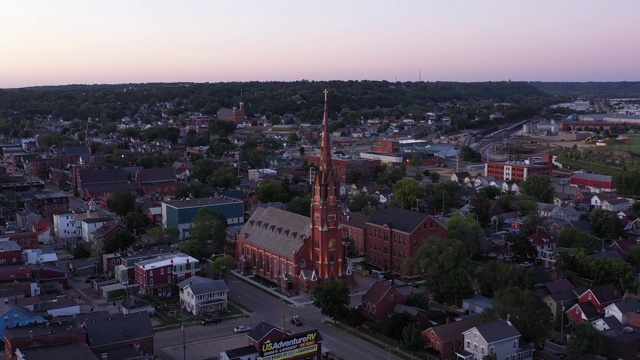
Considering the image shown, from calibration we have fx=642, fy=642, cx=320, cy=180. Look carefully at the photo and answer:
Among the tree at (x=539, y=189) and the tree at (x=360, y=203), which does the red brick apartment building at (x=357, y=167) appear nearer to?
the tree at (x=360, y=203)

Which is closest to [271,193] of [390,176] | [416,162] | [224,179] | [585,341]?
[224,179]

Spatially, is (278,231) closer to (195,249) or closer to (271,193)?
(195,249)

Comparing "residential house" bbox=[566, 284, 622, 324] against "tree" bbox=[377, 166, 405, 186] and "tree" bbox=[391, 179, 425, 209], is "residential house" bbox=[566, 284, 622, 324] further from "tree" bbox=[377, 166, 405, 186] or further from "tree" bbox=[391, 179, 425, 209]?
"tree" bbox=[377, 166, 405, 186]

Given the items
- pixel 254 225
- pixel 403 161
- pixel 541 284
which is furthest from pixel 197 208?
pixel 403 161

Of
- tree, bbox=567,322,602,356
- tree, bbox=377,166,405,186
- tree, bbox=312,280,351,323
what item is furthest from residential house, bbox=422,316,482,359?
tree, bbox=377,166,405,186

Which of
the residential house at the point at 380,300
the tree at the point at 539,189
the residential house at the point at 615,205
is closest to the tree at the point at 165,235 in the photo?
the residential house at the point at 380,300
